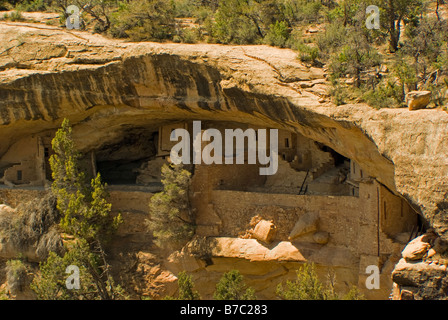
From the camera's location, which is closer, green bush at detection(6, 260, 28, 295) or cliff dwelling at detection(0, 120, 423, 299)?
cliff dwelling at detection(0, 120, 423, 299)

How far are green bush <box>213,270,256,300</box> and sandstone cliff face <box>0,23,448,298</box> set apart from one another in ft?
12.9

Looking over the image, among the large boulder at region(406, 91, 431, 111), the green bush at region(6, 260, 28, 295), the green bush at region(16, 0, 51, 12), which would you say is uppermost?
the green bush at region(16, 0, 51, 12)

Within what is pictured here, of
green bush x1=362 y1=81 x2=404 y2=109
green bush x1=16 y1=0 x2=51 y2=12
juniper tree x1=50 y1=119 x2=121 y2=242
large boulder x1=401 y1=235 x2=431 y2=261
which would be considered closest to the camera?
large boulder x1=401 y1=235 x2=431 y2=261

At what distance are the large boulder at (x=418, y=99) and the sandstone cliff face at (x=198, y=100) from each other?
0.25 metres

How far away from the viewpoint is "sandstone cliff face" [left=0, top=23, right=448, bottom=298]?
12.3 meters

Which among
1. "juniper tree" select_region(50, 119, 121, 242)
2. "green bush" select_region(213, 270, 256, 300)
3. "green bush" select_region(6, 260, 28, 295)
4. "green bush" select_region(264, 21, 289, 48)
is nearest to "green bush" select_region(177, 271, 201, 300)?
"green bush" select_region(213, 270, 256, 300)

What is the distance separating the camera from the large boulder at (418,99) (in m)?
12.5

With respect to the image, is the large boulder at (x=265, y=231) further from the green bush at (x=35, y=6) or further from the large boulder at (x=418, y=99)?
the green bush at (x=35, y=6)

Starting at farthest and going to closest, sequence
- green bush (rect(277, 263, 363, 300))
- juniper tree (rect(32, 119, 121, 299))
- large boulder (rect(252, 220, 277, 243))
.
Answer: juniper tree (rect(32, 119, 121, 299)) < large boulder (rect(252, 220, 277, 243)) < green bush (rect(277, 263, 363, 300))

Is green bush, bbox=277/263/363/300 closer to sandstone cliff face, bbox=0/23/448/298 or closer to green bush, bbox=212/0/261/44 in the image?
sandstone cliff face, bbox=0/23/448/298

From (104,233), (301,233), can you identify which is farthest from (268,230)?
(104,233)

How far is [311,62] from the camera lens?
1563cm

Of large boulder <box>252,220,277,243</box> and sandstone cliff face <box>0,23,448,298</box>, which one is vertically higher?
sandstone cliff face <box>0,23,448,298</box>

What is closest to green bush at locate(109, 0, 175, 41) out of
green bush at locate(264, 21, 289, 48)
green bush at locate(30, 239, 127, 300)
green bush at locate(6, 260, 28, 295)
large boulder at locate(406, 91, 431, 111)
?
green bush at locate(264, 21, 289, 48)
